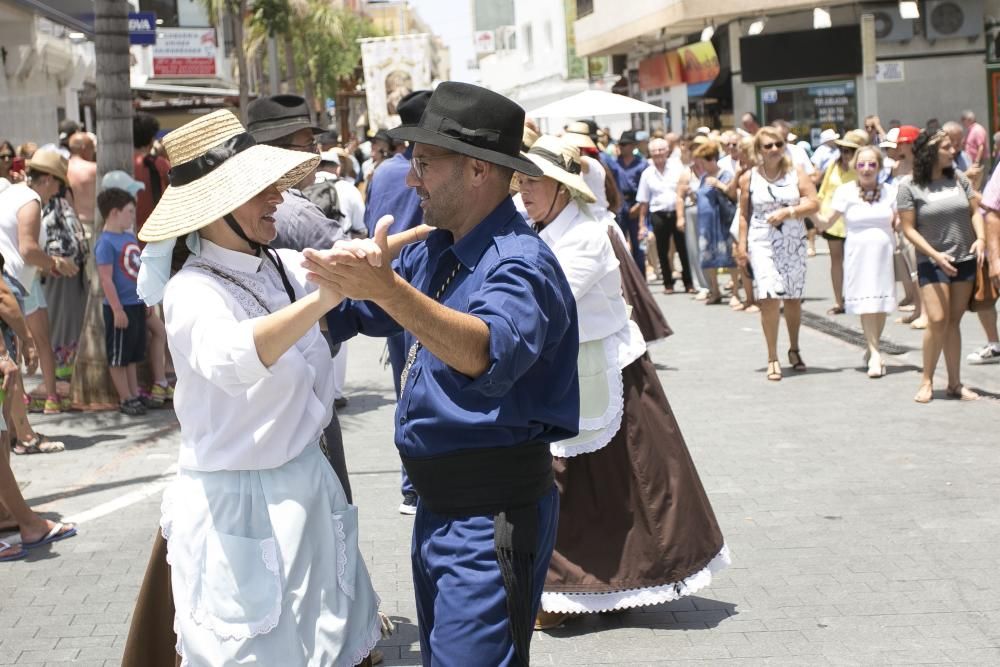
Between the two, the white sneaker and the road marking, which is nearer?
the road marking

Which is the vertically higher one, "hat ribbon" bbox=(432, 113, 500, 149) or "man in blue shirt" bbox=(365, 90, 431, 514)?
"hat ribbon" bbox=(432, 113, 500, 149)

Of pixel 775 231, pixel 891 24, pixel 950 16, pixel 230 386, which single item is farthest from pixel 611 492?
pixel 950 16

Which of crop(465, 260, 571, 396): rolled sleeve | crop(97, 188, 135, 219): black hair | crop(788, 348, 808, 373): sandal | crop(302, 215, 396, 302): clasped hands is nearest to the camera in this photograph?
crop(302, 215, 396, 302): clasped hands

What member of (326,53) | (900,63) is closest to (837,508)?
(900,63)

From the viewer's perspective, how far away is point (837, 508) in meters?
7.24

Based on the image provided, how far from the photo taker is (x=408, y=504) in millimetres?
7191

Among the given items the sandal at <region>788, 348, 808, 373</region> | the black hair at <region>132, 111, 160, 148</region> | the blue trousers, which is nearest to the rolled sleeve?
the blue trousers

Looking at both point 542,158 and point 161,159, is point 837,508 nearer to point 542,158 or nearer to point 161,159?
point 542,158

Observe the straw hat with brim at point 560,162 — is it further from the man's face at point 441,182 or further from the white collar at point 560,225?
the man's face at point 441,182

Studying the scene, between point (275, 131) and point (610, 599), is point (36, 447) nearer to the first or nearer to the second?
point (275, 131)

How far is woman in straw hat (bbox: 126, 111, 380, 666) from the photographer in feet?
11.2

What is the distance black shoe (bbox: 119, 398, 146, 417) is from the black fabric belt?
25.7ft

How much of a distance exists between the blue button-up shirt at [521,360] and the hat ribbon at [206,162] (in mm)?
618

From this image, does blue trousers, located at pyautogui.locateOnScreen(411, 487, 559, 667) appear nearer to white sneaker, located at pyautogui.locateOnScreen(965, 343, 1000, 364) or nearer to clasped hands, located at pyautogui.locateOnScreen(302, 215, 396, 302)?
clasped hands, located at pyautogui.locateOnScreen(302, 215, 396, 302)
